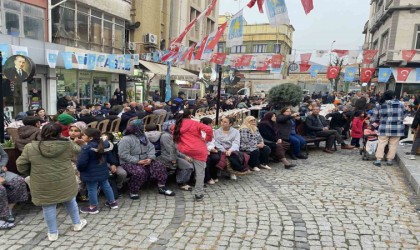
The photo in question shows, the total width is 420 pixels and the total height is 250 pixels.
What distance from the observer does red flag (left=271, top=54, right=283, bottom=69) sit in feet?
57.4

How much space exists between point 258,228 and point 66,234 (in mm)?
2439

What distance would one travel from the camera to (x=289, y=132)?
783 centimetres

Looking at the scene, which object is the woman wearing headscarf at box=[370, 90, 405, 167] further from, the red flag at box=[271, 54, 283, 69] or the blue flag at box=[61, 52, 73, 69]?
the blue flag at box=[61, 52, 73, 69]

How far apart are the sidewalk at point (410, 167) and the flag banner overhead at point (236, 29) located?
503 cm

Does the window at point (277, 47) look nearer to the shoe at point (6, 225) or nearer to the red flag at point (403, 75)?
the red flag at point (403, 75)

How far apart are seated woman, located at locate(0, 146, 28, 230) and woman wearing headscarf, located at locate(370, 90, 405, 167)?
735cm

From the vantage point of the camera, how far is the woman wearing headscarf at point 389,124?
23.7ft

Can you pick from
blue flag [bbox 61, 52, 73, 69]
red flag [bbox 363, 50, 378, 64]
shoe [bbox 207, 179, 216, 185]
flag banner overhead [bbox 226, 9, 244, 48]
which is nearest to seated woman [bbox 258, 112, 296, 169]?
shoe [bbox 207, 179, 216, 185]

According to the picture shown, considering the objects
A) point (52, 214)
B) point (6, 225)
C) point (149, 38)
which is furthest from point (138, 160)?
point (149, 38)

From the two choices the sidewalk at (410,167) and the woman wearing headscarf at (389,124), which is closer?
the sidewalk at (410,167)

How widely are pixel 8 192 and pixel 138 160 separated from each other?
1846 millimetres

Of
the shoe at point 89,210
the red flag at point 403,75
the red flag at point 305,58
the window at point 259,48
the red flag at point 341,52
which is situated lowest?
the shoe at point 89,210

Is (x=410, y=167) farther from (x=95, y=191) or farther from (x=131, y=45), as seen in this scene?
(x=131, y=45)

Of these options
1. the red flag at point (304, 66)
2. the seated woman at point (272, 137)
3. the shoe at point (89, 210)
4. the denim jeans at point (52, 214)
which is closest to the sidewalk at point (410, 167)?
the seated woman at point (272, 137)
